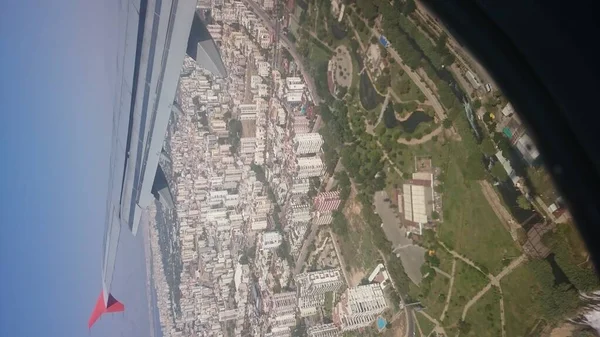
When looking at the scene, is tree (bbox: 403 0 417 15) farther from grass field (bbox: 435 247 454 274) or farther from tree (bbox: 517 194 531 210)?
grass field (bbox: 435 247 454 274)

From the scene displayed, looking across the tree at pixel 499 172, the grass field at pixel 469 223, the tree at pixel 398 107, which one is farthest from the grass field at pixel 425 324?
the tree at pixel 398 107

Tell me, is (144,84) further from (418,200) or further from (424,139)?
(418,200)

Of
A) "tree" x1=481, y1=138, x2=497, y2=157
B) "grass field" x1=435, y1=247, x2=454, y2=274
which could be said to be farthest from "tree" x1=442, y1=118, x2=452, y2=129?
"grass field" x1=435, y1=247, x2=454, y2=274

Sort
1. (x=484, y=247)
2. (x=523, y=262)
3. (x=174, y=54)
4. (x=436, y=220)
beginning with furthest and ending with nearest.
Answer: (x=436, y=220) → (x=484, y=247) → (x=523, y=262) → (x=174, y=54)

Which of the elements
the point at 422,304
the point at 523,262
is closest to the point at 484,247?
the point at 523,262

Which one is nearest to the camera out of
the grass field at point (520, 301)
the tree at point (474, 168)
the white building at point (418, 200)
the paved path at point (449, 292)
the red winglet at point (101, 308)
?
the grass field at point (520, 301)

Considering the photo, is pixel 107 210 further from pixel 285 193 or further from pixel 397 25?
pixel 397 25

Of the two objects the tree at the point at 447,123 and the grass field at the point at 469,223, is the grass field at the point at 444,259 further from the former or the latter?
the tree at the point at 447,123
